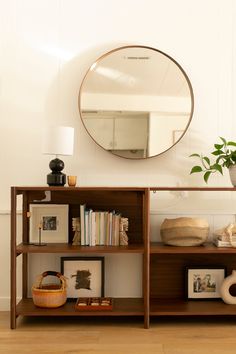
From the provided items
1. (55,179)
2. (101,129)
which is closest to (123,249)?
(55,179)

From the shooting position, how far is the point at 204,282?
3.17m

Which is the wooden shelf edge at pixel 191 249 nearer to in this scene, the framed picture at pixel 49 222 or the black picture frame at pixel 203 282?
the black picture frame at pixel 203 282

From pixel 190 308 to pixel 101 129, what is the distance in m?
1.26

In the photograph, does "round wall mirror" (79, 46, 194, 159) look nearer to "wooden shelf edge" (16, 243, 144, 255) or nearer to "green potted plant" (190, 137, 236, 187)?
"green potted plant" (190, 137, 236, 187)

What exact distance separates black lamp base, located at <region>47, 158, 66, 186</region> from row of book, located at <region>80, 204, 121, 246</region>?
0.24m

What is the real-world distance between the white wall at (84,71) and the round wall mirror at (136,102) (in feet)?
0.24

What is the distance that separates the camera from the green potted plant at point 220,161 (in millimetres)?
3031

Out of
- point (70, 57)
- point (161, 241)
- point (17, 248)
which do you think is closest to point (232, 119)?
point (161, 241)

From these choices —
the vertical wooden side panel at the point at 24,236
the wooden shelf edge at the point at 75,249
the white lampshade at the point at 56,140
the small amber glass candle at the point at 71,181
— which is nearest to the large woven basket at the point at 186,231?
the wooden shelf edge at the point at 75,249

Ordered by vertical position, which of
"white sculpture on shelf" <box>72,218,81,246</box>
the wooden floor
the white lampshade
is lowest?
the wooden floor

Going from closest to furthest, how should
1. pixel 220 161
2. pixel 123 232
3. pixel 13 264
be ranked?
pixel 13 264, pixel 123 232, pixel 220 161

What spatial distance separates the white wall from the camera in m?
3.24

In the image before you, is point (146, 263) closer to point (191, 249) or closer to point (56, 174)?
point (191, 249)

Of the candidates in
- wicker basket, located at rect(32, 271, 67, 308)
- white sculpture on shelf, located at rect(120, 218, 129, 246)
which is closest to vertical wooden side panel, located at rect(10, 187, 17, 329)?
wicker basket, located at rect(32, 271, 67, 308)
